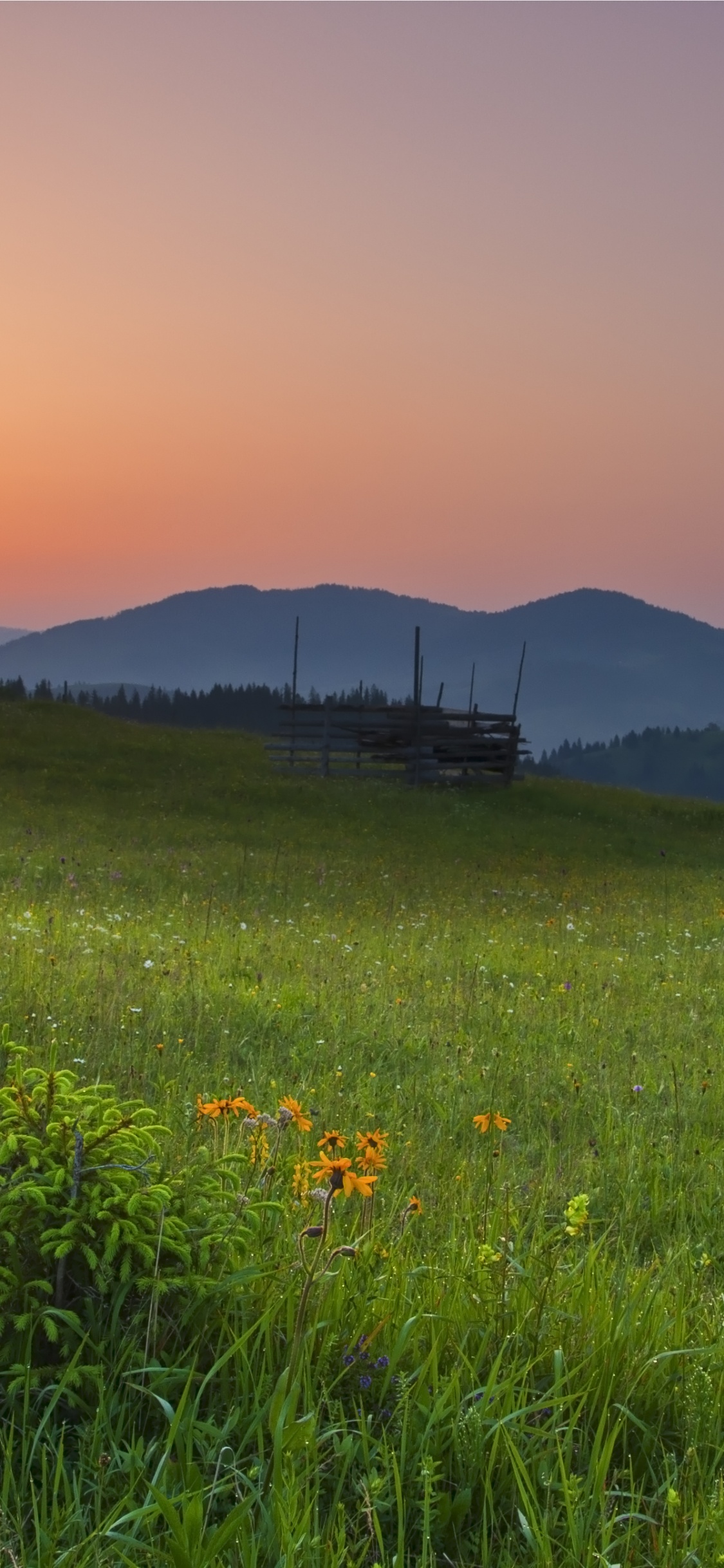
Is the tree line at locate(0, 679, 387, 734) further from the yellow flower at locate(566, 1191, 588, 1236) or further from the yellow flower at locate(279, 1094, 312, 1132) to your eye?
the yellow flower at locate(566, 1191, 588, 1236)

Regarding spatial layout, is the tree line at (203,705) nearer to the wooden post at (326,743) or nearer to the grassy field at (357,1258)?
the wooden post at (326,743)


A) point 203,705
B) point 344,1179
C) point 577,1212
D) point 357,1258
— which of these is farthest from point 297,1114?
point 203,705

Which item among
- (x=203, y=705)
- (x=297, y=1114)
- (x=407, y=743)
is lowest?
(x=297, y=1114)

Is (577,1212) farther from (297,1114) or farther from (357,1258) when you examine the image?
(297,1114)

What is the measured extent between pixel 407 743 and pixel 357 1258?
3613cm

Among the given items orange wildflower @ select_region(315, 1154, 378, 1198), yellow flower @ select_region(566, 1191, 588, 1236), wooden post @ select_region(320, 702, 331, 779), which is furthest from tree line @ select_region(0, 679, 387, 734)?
orange wildflower @ select_region(315, 1154, 378, 1198)

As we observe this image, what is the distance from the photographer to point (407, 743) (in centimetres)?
3928

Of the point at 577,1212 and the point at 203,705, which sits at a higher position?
the point at 203,705

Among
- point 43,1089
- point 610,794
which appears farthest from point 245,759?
point 43,1089

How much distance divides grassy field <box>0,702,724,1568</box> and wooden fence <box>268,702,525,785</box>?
2713 centimetres

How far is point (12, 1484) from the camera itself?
244 cm

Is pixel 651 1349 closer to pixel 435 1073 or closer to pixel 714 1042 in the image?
pixel 435 1073

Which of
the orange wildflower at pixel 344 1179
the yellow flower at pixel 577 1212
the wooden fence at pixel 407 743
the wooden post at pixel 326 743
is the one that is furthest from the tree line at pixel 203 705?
the orange wildflower at pixel 344 1179

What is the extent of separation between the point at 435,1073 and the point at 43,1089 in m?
3.80
